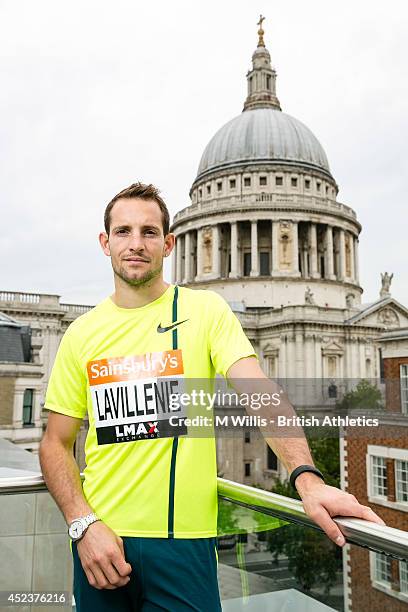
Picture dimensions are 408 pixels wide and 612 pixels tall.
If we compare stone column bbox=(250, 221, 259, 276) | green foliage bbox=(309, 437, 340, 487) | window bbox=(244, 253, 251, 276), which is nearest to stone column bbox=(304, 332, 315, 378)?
stone column bbox=(250, 221, 259, 276)

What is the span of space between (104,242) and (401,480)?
13438 millimetres

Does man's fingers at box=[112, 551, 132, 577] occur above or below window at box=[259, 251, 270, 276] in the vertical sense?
below

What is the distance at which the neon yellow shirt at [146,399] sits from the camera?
3.02 metres

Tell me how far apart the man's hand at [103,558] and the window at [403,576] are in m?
1.36

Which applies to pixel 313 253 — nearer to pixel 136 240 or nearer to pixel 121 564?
pixel 136 240

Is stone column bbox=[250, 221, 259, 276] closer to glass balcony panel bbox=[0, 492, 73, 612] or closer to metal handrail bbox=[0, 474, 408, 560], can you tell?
glass balcony panel bbox=[0, 492, 73, 612]

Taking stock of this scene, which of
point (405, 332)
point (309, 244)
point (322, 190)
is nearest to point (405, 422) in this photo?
point (405, 332)

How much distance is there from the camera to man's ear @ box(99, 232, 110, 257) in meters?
3.69

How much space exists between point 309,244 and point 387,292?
11.8 meters

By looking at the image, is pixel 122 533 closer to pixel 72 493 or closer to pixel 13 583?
pixel 72 493

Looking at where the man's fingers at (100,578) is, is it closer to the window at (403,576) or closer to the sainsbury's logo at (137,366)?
the sainsbury's logo at (137,366)

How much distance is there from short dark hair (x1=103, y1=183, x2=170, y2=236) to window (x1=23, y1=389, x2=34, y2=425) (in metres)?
26.1

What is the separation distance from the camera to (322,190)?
75875mm

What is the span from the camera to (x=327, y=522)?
2.63 meters
